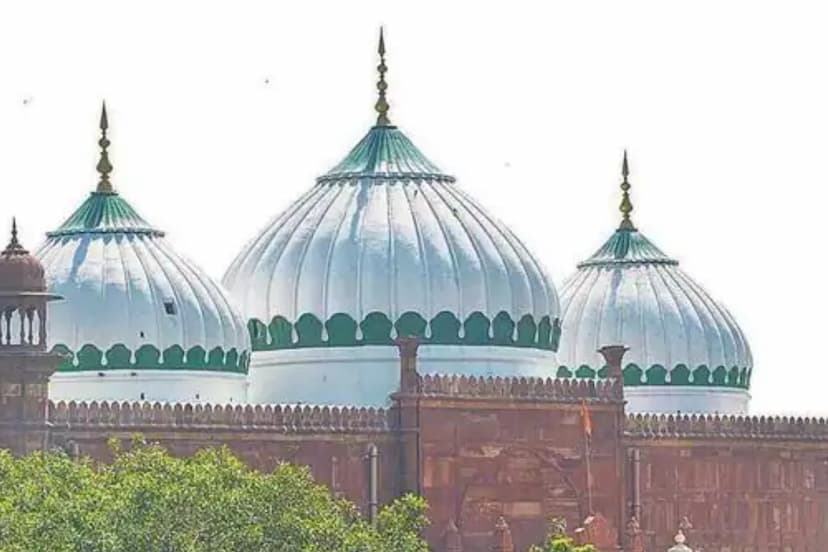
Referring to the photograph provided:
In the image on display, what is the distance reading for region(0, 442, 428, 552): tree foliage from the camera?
42.0m

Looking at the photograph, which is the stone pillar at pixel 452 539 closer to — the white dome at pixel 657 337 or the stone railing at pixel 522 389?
the stone railing at pixel 522 389

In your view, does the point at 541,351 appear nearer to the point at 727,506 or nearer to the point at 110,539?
the point at 727,506

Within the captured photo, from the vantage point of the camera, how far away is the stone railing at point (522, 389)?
5262cm

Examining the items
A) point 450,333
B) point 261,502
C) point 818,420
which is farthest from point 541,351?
point 261,502

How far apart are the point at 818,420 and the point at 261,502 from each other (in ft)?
53.8

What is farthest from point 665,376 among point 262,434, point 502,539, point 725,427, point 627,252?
point 262,434

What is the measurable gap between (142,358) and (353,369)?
2876mm

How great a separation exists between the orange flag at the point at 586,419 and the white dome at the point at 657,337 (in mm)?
4189

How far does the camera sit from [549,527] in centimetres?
5347

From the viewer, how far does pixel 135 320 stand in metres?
52.2

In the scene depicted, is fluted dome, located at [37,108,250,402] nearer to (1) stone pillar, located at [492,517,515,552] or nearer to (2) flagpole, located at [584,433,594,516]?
(1) stone pillar, located at [492,517,515,552]

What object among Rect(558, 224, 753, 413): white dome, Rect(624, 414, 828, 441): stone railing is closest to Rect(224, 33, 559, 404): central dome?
Rect(624, 414, 828, 441): stone railing

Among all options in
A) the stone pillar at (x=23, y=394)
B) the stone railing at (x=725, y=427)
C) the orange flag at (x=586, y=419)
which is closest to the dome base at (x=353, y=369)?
the orange flag at (x=586, y=419)

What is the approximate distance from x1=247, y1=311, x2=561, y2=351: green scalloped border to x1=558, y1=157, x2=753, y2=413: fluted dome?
13.4ft
